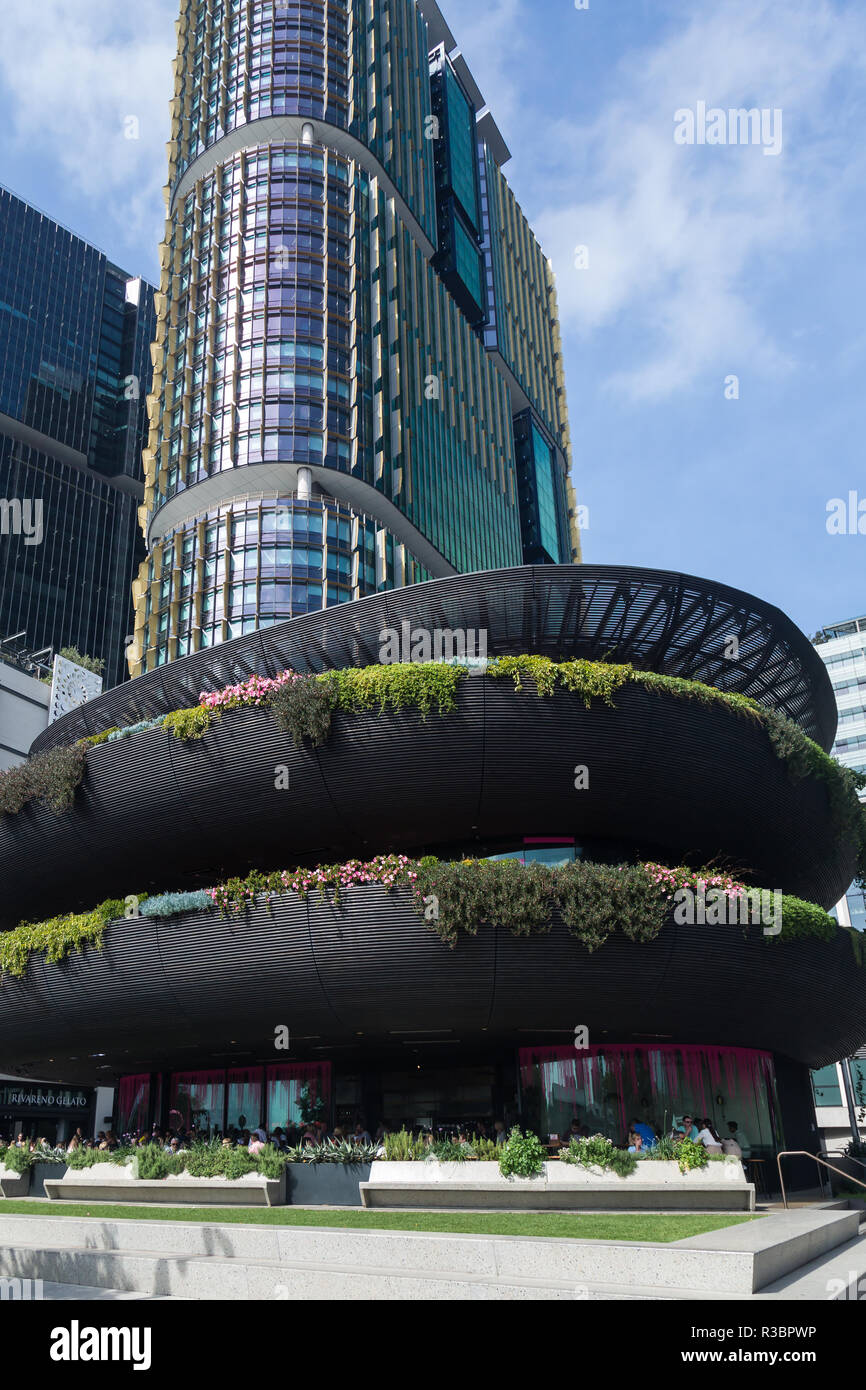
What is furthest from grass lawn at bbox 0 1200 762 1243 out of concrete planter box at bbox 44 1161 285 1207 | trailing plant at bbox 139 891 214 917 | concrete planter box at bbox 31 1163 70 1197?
concrete planter box at bbox 31 1163 70 1197

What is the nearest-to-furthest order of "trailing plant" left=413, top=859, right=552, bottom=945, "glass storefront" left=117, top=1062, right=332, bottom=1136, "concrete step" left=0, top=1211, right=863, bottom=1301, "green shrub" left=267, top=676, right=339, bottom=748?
1. "concrete step" left=0, top=1211, right=863, bottom=1301
2. "trailing plant" left=413, top=859, right=552, bottom=945
3. "green shrub" left=267, top=676, right=339, bottom=748
4. "glass storefront" left=117, top=1062, right=332, bottom=1136

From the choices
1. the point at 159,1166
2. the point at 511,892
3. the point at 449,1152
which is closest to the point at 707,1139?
the point at 449,1152

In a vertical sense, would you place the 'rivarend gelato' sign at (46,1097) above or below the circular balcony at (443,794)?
below

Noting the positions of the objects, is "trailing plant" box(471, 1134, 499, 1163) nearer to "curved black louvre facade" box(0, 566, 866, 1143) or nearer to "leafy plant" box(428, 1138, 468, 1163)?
"leafy plant" box(428, 1138, 468, 1163)

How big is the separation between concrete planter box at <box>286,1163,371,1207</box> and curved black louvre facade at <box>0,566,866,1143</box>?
142 inches

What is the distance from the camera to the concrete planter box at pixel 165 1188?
2116 cm

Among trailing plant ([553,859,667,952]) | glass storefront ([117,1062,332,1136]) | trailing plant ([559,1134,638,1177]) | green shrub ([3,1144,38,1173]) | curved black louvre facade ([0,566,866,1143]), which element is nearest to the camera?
trailing plant ([559,1134,638,1177])

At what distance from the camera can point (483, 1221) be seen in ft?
48.5

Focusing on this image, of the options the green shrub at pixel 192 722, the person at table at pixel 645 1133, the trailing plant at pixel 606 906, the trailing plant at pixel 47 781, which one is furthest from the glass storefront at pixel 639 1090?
the trailing plant at pixel 47 781

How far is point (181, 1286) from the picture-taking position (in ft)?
41.6

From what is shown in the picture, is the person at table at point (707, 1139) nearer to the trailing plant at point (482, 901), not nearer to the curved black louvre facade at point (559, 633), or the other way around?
the trailing plant at point (482, 901)

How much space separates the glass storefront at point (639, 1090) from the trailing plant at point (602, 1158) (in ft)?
22.2

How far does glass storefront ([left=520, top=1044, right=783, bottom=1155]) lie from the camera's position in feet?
86.0
